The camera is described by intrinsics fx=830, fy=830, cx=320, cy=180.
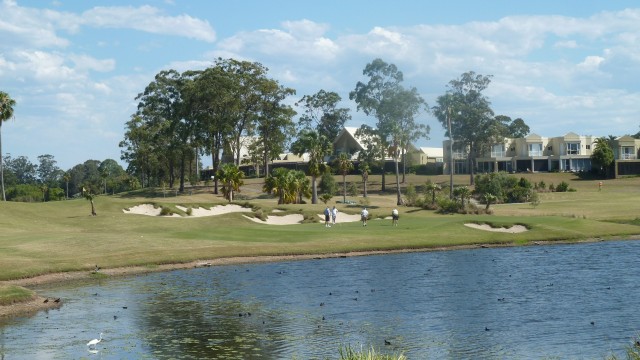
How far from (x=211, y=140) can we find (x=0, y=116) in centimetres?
3712

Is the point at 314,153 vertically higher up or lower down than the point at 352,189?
higher up

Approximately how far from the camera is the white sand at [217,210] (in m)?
88.8

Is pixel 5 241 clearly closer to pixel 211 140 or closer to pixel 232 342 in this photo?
pixel 232 342

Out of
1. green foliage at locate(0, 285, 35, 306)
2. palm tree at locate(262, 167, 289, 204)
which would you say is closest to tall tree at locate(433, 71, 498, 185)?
palm tree at locate(262, 167, 289, 204)

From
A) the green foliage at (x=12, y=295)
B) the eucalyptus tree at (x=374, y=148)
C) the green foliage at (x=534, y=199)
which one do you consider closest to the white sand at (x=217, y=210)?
→ the green foliage at (x=534, y=199)

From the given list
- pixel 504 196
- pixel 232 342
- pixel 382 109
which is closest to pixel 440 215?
pixel 504 196

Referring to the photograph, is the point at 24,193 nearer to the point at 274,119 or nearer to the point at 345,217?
the point at 274,119

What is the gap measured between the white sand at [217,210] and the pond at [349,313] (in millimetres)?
33150

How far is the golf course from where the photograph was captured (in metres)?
53.1

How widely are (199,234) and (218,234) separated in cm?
160

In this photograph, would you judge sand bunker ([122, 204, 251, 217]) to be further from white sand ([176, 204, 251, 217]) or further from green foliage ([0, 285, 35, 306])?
green foliage ([0, 285, 35, 306])

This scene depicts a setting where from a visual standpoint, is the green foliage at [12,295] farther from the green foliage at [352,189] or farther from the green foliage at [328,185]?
the green foliage at [352,189]

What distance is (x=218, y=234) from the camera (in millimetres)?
68125

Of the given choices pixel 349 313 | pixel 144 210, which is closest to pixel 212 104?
pixel 144 210
